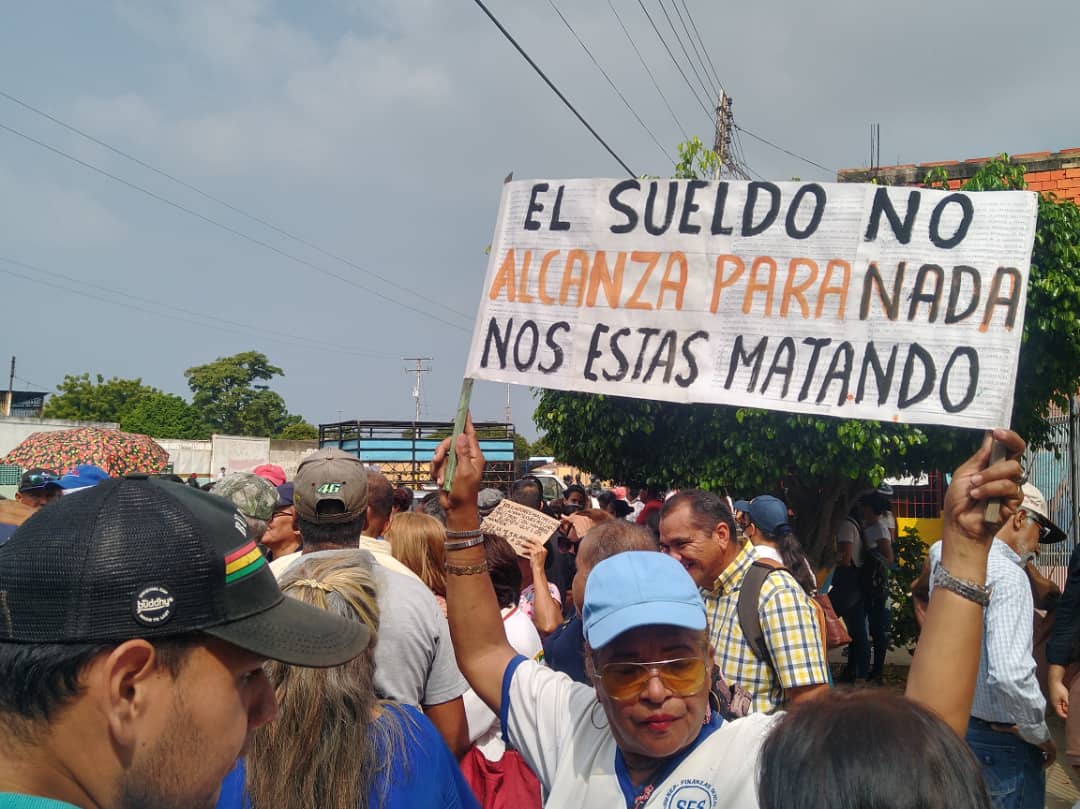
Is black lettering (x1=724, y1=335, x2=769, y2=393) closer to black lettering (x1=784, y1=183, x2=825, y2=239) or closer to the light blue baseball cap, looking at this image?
black lettering (x1=784, y1=183, x2=825, y2=239)

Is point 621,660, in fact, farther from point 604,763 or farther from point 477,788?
point 477,788

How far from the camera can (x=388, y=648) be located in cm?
275

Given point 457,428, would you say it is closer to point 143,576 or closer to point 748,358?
point 748,358

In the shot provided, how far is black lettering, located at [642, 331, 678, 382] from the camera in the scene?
2678 mm

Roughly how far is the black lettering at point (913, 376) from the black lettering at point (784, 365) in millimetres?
301

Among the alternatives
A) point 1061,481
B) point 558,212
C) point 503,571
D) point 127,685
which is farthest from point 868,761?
point 1061,481

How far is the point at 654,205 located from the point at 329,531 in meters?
1.79

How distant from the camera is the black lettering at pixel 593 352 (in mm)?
2768

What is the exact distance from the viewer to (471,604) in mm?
2420

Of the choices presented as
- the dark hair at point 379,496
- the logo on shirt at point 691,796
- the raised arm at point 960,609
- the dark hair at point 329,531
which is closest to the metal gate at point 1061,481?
the dark hair at point 379,496

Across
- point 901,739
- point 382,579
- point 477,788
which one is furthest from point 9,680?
point 477,788

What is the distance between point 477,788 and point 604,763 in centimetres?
107

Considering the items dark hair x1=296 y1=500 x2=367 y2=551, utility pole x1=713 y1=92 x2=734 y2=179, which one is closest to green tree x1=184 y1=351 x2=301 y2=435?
utility pole x1=713 y1=92 x2=734 y2=179

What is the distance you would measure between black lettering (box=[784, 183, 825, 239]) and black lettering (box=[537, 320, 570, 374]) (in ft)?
2.47
